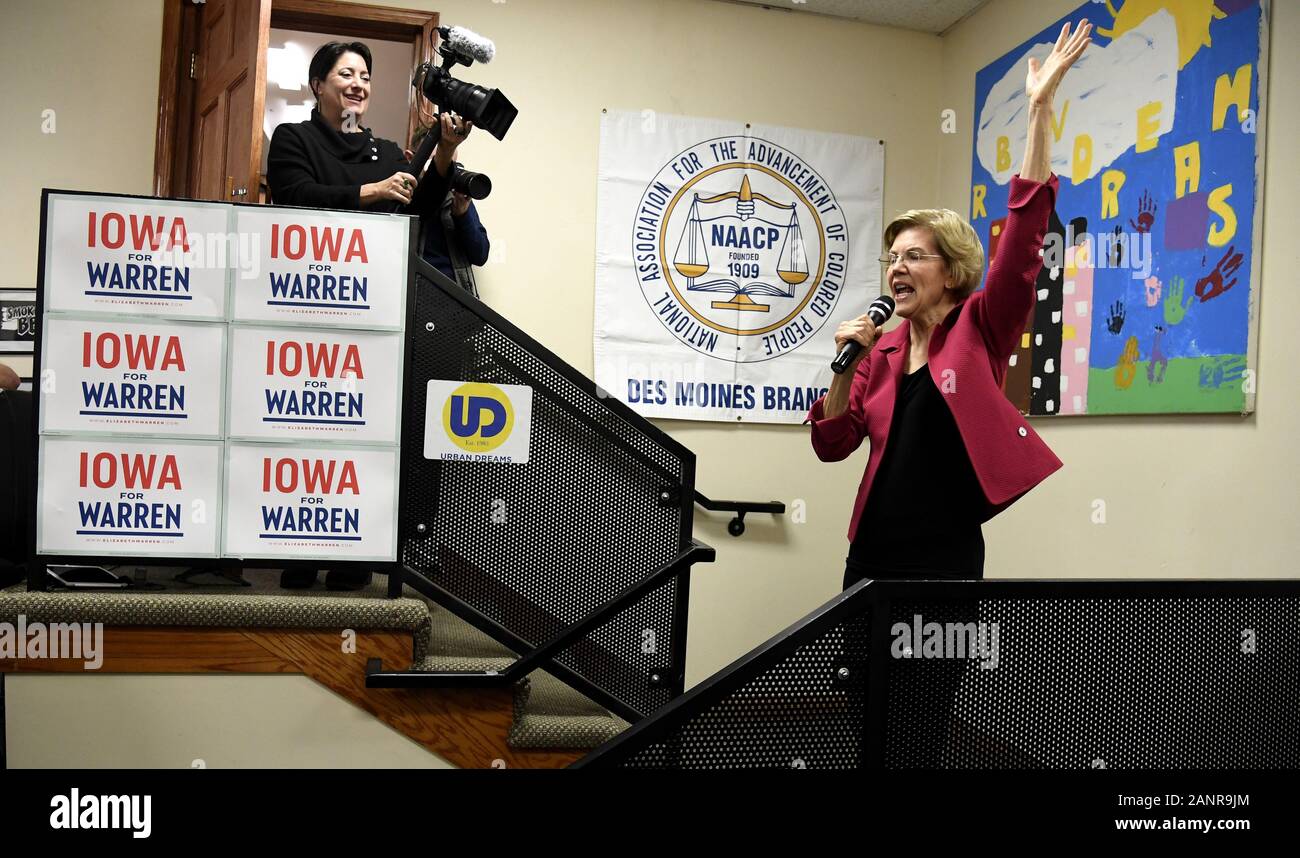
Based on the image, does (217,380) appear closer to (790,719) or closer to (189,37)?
(790,719)

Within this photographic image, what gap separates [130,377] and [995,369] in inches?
82.7

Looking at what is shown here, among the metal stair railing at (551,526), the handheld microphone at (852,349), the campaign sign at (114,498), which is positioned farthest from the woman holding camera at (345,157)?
the handheld microphone at (852,349)

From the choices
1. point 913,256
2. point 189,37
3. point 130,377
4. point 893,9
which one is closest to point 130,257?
point 130,377

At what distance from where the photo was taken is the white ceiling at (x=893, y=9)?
470cm

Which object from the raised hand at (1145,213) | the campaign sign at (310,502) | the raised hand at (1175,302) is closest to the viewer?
the campaign sign at (310,502)

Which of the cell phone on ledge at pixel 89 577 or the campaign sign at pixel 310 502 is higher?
the campaign sign at pixel 310 502

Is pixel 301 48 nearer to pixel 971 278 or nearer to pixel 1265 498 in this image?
pixel 971 278

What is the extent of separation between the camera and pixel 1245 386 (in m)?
2.99

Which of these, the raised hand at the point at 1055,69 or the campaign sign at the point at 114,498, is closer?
the raised hand at the point at 1055,69

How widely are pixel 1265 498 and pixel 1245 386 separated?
35 centimetres

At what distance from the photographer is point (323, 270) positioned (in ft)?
8.45

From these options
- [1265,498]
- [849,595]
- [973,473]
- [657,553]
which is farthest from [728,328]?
[849,595]

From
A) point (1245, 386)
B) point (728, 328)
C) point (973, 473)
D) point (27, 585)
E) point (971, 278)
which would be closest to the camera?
point (973, 473)

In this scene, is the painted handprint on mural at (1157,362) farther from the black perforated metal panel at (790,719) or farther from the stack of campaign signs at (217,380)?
the stack of campaign signs at (217,380)
